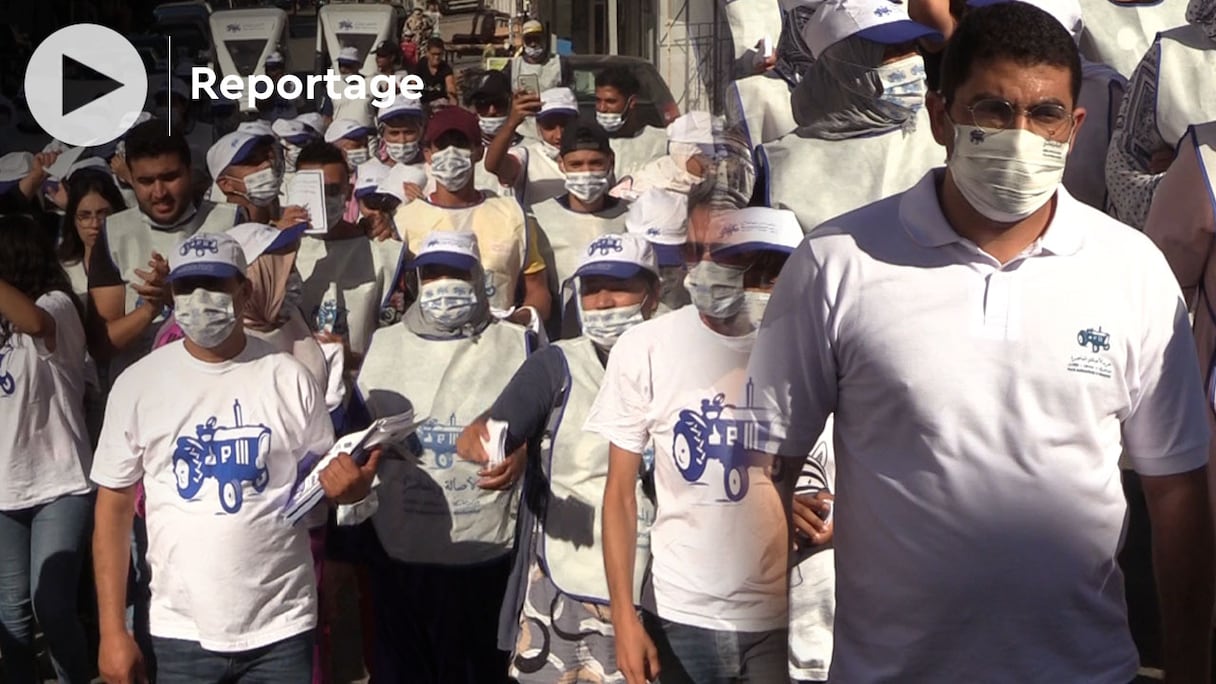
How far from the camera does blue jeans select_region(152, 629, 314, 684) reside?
304cm

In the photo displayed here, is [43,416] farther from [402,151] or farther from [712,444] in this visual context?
[402,151]

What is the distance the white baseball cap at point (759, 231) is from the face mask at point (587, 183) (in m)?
1.85

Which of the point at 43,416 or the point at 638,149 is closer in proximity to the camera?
the point at 43,416

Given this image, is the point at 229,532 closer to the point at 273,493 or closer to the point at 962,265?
the point at 273,493

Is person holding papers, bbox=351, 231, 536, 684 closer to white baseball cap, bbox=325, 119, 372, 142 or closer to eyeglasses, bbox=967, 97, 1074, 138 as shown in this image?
eyeglasses, bbox=967, 97, 1074, 138

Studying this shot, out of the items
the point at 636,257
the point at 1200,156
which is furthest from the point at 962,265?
the point at 636,257

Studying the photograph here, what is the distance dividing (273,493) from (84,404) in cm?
130

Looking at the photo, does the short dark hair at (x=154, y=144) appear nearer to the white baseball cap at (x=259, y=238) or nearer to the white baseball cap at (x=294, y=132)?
the white baseball cap at (x=259, y=238)

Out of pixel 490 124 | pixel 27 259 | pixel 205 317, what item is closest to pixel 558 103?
pixel 490 124

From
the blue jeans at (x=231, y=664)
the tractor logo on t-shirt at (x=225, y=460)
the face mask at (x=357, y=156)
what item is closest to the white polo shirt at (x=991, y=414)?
the tractor logo on t-shirt at (x=225, y=460)

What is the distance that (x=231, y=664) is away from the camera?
3041 millimetres

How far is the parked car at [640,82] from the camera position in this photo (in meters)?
4.28

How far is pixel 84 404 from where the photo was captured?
404 cm

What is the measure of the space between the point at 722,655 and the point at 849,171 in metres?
1.00
